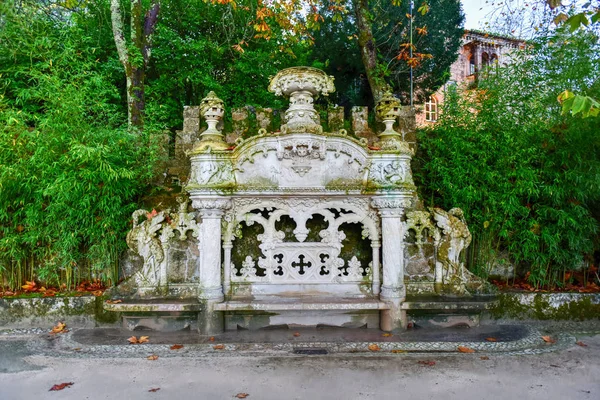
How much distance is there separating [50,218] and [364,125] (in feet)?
12.3

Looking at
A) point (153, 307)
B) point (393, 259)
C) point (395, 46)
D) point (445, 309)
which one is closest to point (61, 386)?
point (153, 307)

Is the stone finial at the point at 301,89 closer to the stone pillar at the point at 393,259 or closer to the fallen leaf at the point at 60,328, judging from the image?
the stone pillar at the point at 393,259

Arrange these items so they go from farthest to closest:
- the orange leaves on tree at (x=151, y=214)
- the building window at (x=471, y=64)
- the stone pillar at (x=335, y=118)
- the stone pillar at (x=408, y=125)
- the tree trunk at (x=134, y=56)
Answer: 1. the building window at (x=471, y=64)
2. the tree trunk at (x=134, y=56)
3. the stone pillar at (x=408, y=125)
4. the stone pillar at (x=335, y=118)
5. the orange leaves on tree at (x=151, y=214)

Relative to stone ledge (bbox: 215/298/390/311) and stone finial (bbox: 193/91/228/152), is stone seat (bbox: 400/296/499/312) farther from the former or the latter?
stone finial (bbox: 193/91/228/152)

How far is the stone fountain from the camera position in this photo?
13.8 ft

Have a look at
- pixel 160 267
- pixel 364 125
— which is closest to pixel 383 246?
pixel 364 125

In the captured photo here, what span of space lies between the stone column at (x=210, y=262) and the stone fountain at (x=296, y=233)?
1 cm

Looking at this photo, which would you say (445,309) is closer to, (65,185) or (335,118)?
(335,118)

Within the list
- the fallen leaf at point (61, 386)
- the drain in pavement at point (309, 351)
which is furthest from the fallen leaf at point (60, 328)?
the drain in pavement at point (309, 351)

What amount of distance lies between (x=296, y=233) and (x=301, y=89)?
149 cm

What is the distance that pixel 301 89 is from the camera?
4.34 meters

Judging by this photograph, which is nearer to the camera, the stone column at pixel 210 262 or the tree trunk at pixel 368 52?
the stone column at pixel 210 262

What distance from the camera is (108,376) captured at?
131 inches

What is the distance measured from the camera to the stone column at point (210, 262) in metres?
4.21
